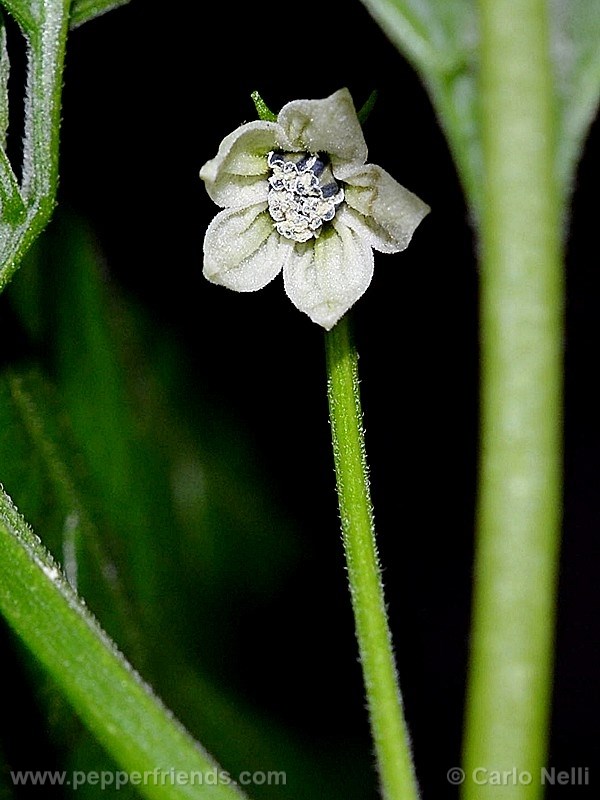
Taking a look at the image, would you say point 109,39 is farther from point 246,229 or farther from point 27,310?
point 246,229

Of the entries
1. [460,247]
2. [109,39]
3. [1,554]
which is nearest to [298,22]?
[109,39]

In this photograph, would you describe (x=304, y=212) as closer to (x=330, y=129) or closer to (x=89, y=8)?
(x=330, y=129)

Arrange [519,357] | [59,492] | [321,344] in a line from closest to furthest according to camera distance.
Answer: [519,357] → [59,492] → [321,344]

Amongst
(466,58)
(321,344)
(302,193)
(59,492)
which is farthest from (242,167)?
(321,344)

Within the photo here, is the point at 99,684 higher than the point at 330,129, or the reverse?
the point at 330,129

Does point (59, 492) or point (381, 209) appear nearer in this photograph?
point (381, 209)

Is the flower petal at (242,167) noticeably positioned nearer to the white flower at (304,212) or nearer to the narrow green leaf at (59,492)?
the white flower at (304,212)

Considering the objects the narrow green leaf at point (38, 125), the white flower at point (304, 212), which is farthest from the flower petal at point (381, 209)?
the narrow green leaf at point (38, 125)
